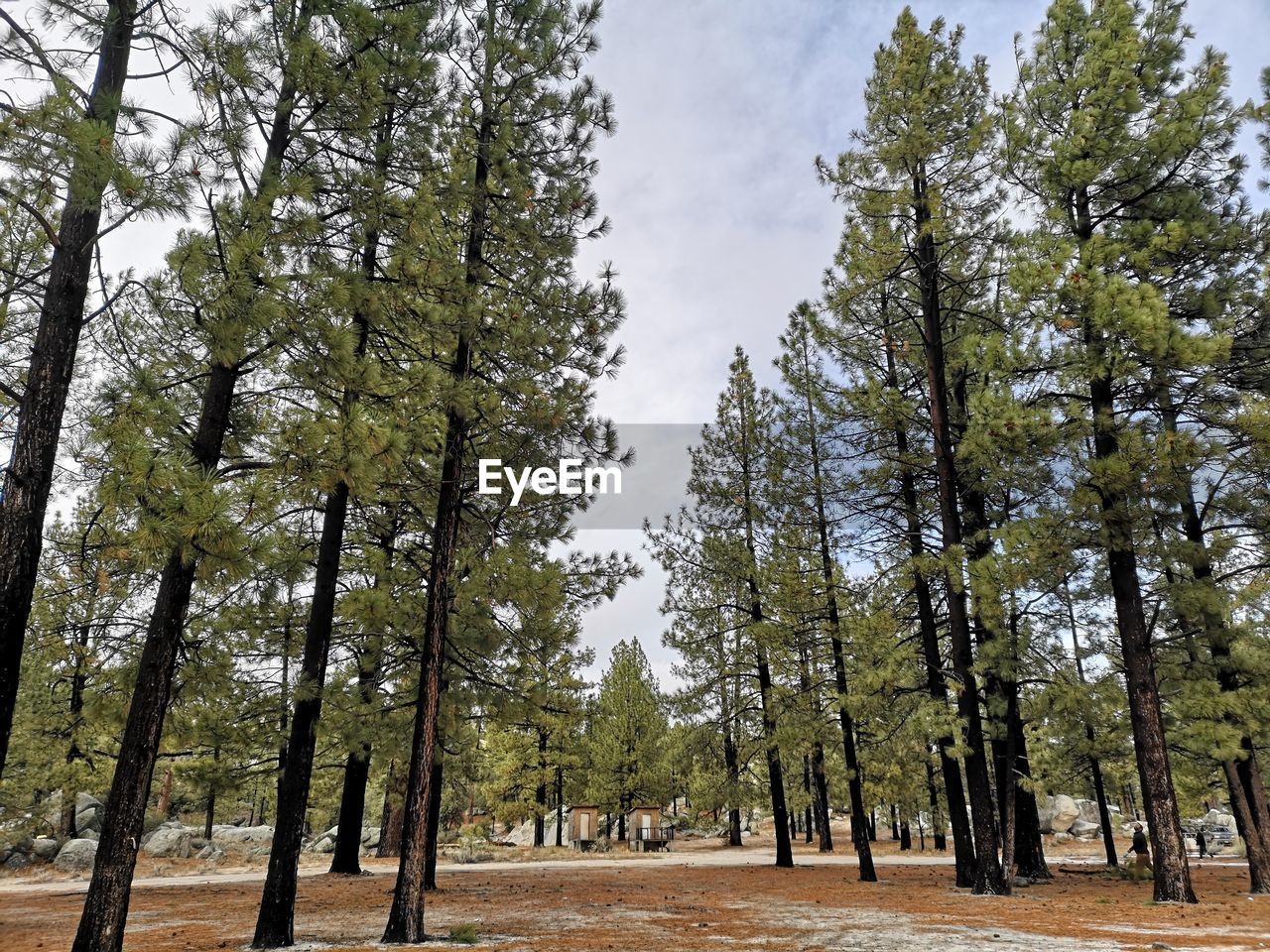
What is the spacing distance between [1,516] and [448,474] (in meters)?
4.53

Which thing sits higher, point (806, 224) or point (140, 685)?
point (806, 224)

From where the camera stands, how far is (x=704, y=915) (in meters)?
9.03

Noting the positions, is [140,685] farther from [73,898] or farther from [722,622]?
[722,622]

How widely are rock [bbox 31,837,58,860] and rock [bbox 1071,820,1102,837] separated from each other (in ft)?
155

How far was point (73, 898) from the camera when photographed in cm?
1339

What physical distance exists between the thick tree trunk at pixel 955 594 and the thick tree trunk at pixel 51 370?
11335 millimetres

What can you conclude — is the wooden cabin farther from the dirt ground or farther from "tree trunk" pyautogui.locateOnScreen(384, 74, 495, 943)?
"tree trunk" pyautogui.locateOnScreen(384, 74, 495, 943)

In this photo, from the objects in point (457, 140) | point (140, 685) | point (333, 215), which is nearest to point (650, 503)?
point (457, 140)

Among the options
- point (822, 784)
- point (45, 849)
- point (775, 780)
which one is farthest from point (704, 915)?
point (45, 849)

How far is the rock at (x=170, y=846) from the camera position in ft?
82.4

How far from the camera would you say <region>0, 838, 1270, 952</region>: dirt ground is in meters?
6.73

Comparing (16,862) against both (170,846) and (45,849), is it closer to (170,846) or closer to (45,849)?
(45,849)

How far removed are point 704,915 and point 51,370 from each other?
9.39 m

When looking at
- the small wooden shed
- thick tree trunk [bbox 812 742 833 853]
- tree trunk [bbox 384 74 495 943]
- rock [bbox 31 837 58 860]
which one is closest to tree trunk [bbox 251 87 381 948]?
tree trunk [bbox 384 74 495 943]
